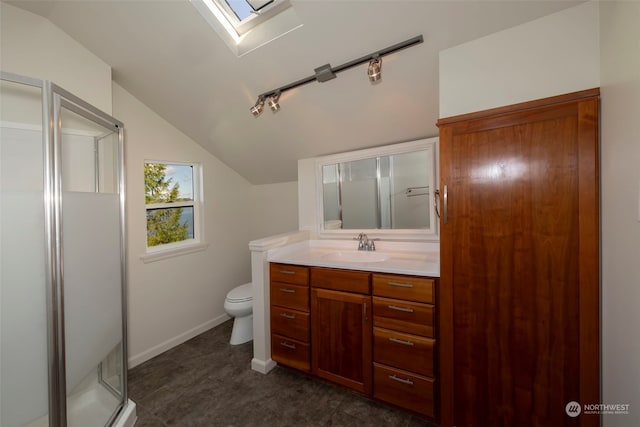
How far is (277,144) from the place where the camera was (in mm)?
2488

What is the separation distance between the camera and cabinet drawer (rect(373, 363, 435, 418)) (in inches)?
58.1

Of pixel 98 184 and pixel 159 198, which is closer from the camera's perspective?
pixel 98 184

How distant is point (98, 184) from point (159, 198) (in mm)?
1023

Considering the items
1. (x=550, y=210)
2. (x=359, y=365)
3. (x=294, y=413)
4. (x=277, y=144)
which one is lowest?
(x=294, y=413)

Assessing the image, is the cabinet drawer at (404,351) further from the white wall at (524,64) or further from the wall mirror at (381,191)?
the white wall at (524,64)

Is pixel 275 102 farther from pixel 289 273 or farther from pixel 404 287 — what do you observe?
pixel 404 287

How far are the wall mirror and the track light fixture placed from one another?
775 millimetres

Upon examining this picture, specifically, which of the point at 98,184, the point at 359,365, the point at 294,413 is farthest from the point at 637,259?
the point at 98,184

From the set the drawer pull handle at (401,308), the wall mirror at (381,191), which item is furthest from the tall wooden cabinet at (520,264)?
the wall mirror at (381,191)

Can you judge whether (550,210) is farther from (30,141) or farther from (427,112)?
(30,141)

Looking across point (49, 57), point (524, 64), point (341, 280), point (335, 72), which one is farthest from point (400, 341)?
point (49, 57)

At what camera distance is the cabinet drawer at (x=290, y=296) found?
6.30ft

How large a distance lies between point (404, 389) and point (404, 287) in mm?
624

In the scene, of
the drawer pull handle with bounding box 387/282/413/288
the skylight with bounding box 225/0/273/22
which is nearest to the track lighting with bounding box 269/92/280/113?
the skylight with bounding box 225/0/273/22
